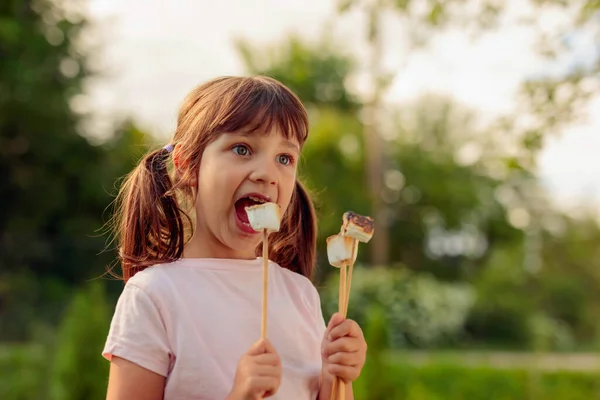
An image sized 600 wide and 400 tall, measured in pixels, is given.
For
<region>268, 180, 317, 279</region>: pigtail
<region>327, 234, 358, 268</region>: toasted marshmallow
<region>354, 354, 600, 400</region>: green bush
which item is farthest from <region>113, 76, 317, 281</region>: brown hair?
<region>354, 354, 600, 400</region>: green bush

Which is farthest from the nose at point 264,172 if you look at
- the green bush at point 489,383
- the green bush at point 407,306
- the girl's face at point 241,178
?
the green bush at point 407,306

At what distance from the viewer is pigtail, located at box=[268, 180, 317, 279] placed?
5.62 ft

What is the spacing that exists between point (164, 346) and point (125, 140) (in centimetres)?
1458

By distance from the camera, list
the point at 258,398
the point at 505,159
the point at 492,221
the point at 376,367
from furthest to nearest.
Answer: the point at 492,221 < the point at 376,367 < the point at 505,159 < the point at 258,398

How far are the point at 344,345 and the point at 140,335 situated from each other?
33cm

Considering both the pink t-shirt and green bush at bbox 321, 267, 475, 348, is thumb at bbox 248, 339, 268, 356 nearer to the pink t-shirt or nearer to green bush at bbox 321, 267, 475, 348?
the pink t-shirt

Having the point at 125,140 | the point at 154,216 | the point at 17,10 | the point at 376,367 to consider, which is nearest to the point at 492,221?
the point at 125,140

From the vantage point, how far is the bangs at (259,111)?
1.43 meters

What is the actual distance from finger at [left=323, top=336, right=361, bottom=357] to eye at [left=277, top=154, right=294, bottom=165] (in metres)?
0.32

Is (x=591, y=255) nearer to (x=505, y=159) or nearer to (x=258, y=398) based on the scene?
(x=505, y=159)

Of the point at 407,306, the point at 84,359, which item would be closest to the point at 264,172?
the point at 84,359

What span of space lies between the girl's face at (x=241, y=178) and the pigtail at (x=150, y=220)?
0.42 feet

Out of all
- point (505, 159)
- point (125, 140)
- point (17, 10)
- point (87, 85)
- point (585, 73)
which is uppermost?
point (17, 10)

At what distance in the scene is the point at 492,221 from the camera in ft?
71.8
